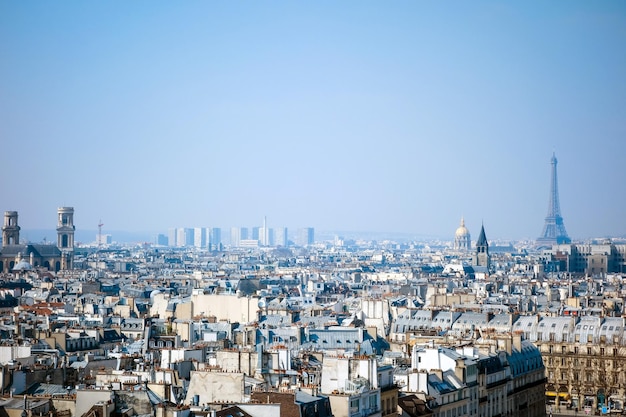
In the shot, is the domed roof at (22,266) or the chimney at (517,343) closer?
the chimney at (517,343)

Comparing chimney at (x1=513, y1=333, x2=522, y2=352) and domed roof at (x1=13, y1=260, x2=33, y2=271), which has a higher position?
domed roof at (x1=13, y1=260, x2=33, y2=271)

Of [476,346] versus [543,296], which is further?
[543,296]

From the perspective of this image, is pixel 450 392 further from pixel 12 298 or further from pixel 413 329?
pixel 12 298

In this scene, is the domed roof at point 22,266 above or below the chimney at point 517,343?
above

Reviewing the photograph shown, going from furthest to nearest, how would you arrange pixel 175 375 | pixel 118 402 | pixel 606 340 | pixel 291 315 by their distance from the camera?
pixel 291 315 → pixel 606 340 → pixel 175 375 → pixel 118 402

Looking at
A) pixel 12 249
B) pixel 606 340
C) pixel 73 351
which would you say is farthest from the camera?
pixel 12 249

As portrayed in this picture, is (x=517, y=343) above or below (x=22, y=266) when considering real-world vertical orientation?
below

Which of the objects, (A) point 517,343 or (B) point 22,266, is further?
(B) point 22,266

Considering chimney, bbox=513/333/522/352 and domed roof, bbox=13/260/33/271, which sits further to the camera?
domed roof, bbox=13/260/33/271

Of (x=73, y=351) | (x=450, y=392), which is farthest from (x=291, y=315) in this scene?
(x=450, y=392)

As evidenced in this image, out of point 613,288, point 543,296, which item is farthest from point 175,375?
point 613,288

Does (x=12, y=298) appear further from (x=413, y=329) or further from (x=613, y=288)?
(x=613, y=288)

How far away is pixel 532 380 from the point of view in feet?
184

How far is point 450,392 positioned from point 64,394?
13.2m
